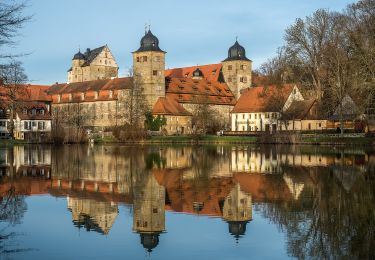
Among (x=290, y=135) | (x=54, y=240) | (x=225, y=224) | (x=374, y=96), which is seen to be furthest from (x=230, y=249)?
(x=290, y=135)

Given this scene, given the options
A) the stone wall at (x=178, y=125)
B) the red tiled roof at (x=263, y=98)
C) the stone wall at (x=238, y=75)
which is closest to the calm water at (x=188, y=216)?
the red tiled roof at (x=263, y=98)

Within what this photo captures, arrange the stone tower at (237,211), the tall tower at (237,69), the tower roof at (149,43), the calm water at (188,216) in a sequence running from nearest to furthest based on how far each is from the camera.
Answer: the calm water at (188,216) → the stone tower at (237,211) → the tower roof at (149,43) → the tall tower at (237,69)

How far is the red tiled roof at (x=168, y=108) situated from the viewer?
7969cm

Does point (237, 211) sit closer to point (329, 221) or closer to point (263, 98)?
point (329, 221)

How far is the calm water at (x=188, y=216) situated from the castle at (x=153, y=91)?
5785cm

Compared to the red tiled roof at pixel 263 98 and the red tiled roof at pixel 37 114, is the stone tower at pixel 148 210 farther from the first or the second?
the red tiled roof at pixel 37 114

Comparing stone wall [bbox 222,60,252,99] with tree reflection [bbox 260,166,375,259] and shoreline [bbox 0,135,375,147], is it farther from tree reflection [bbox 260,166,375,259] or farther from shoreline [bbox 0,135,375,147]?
tree reflection [bbox 260,166,375,259]

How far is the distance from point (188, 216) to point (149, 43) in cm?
7088

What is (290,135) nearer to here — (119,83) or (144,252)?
(119,83)

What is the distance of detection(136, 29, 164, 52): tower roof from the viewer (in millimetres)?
83062

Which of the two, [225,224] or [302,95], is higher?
[302,95]

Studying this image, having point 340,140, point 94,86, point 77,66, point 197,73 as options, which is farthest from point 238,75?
point 340,140

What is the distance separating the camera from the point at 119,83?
86.1 meters

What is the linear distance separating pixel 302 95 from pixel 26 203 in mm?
61257
